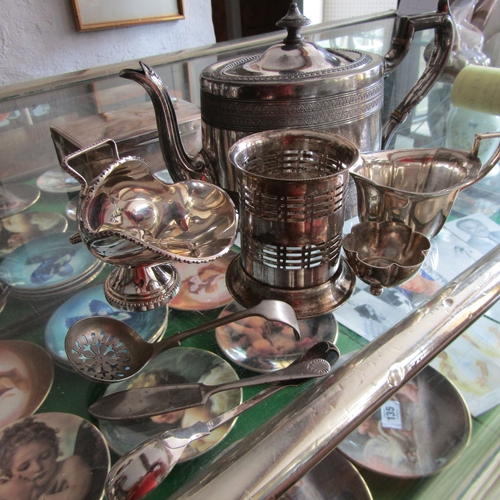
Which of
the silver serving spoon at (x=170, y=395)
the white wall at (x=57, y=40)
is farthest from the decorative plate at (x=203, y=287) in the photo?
the white wall at (x=57, y=40)

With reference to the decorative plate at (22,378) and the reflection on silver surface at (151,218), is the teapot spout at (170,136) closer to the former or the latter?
the reflection on silver surface at (151,218)

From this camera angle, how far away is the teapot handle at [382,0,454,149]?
0.51 meters

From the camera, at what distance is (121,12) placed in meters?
1.32

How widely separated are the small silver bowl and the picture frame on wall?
1201 millimetres

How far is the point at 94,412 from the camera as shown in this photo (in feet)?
1.01

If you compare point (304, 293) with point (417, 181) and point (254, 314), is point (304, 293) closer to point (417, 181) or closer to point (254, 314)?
point (254, 314)

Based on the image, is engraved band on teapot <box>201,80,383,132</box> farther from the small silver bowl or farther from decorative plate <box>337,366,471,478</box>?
decorative plate <box>337,366,471,478</box>

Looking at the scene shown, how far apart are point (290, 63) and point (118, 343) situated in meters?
0.31

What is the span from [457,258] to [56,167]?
58 centimetres

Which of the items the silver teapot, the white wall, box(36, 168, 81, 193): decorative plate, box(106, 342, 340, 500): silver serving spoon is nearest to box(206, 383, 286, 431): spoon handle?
box(106, 342, 340, 500): silver serving spoon

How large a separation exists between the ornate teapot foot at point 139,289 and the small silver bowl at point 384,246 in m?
0.17

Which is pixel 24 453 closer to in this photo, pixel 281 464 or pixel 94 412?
pixel 94 412

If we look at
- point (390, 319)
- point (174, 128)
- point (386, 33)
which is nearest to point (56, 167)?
point (174, 128)

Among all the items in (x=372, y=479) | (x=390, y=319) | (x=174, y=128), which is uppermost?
(x=174, y=128)
